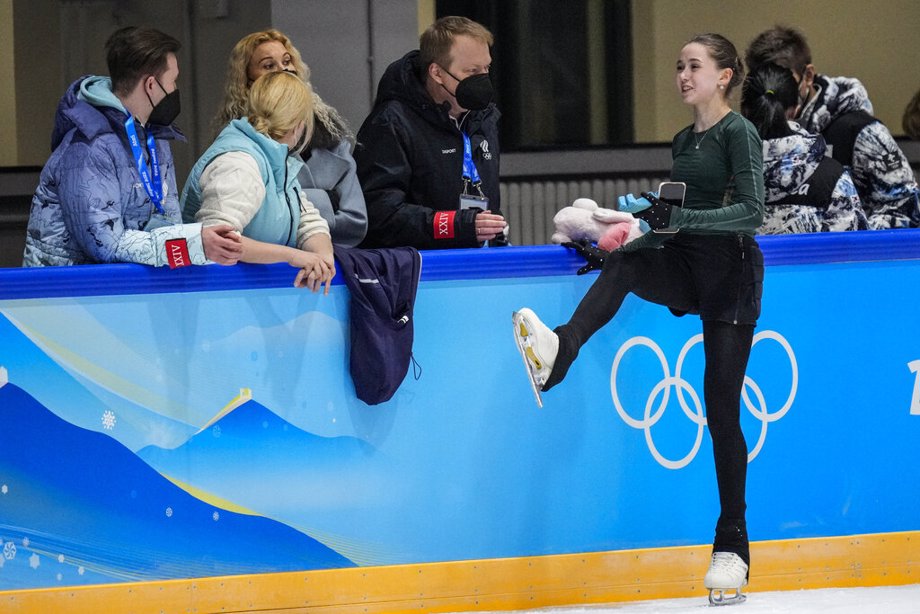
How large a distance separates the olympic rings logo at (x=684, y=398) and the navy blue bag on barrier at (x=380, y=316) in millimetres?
620

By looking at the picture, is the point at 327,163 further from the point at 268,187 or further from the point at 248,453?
the point at 248,453

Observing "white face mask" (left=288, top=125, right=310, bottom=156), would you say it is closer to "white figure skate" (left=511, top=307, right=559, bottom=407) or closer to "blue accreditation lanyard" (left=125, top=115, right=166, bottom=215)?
"blue accreditation lanyard" (left=125, top=115, right=166, bottom=215)

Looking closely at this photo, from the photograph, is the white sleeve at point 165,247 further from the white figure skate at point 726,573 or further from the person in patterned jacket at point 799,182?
the person in patterned jacket at point 799,182

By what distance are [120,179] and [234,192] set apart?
1.01 ft

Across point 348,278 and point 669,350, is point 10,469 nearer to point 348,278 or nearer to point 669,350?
point 348,278

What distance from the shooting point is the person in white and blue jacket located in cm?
329

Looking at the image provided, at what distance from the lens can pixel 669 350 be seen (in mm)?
3627

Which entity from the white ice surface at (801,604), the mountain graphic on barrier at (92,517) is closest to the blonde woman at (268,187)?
the mountain graphic on barrier at (92,517)

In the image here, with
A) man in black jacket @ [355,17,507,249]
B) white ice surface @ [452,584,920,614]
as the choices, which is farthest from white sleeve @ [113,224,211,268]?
white ice surface @ [452,584,920,614]

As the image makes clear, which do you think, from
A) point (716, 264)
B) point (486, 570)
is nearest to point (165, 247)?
point (486, 570)

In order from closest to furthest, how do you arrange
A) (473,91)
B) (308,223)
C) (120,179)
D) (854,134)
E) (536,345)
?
(536,345), (120,179), (308,223), (473,91), (854,134)

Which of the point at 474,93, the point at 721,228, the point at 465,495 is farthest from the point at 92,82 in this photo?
the point at 721,228

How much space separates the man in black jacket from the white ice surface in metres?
1.13

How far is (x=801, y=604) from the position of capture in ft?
11.2
